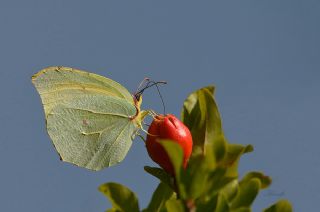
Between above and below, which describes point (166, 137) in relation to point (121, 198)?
above

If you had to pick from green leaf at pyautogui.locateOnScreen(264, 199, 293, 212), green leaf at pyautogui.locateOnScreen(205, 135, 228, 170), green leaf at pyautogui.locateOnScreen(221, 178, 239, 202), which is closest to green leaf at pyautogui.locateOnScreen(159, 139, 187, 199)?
green leaf at pyautogui.locateOnScreen(205, 135, 228, 170)

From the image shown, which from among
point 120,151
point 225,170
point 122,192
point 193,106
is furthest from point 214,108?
point 120,151

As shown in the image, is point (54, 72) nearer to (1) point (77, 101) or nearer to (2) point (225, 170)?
(1) point (77, 101)

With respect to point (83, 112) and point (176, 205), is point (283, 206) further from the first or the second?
point (83, 112)

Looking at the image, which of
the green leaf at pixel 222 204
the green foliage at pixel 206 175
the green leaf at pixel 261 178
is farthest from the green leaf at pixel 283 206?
the green leaf at pixel 222 204

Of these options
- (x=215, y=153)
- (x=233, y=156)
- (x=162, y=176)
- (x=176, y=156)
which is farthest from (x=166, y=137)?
(x=176, y=156)

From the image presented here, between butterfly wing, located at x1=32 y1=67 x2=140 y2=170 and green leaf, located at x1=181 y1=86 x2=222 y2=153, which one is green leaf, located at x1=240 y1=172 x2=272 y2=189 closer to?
green leaf, located at x1=181 y1=86 x2=222 y2=153

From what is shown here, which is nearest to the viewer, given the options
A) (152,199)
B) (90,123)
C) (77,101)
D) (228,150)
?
(228,150)
